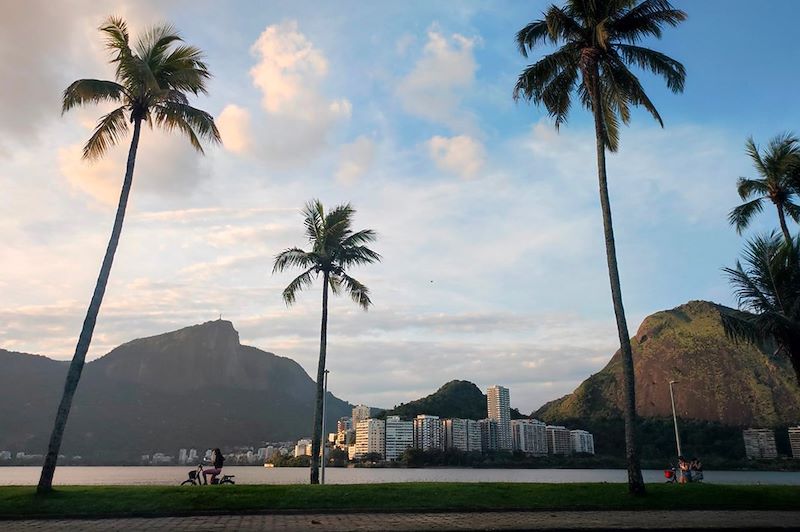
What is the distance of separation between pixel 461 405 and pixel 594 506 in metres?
169

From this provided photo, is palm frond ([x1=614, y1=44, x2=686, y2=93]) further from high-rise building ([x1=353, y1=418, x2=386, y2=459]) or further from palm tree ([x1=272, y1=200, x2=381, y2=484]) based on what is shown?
high-rise building ([x1=353, y1=418, x2=386, y2=459])

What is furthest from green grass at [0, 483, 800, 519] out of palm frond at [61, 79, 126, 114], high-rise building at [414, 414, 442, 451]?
high-rise building at [414, 414, 442, 451]

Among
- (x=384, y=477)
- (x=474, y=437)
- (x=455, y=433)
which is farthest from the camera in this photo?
(x=474, y=437)

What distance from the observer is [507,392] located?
194 m

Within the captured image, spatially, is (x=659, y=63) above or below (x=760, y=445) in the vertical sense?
above

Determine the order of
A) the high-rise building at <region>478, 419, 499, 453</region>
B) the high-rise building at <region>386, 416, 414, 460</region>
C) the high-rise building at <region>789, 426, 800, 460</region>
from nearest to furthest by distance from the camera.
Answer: the high-rise building at <region>789, 426, 800, 460</region>, the high-rise building at <region>386, 416, 414, 460</region>, the high-rise building at <region>478, 419, 499, 453</region>

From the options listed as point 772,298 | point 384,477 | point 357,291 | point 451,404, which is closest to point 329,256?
point 357,291

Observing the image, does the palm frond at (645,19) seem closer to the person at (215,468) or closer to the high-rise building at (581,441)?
the person at (215,468)

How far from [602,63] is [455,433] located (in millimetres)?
138599

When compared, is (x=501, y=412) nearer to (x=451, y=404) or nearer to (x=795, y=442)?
(x=451, y=404)

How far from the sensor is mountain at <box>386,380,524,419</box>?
174375 millimetres

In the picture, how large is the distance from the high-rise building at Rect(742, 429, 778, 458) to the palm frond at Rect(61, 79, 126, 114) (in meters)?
140

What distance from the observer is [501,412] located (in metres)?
180

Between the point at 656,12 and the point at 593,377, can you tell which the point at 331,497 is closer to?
the point at 656,12
